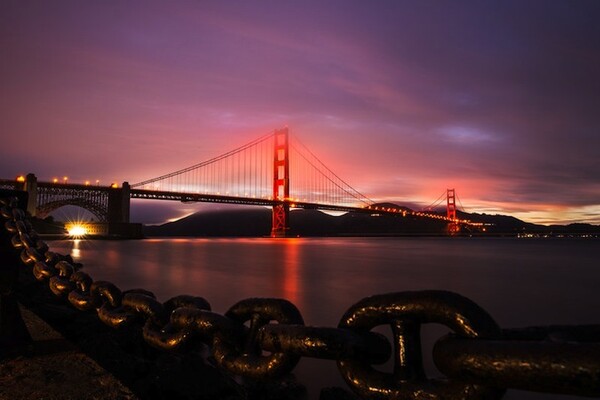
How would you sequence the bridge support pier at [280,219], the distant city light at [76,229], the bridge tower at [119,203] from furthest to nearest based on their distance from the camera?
the bridge support pier at [280,219] < the distant city light at [76,229] < the bridge tower at [119,203]

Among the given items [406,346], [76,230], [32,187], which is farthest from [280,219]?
[406,346]

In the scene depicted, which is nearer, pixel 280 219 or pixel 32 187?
pixel 32 187

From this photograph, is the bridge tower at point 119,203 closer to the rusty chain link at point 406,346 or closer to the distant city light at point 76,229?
the distant city light at point 76,229

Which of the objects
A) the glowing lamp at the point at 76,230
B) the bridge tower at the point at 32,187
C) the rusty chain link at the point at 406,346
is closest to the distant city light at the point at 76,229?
the glowing lamp at the point at 76,230

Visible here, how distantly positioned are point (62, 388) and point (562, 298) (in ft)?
31.0

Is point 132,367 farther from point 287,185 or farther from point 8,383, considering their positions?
point 287,185

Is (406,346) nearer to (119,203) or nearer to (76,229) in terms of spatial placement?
(119,203)

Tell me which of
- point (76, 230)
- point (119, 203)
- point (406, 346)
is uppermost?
point (119, 203)

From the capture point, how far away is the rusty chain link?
1.92 ft

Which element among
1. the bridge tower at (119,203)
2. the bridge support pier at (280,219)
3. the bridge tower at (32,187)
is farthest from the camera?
the bridge support pier at (280,219)

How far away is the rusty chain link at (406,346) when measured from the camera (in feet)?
1.92

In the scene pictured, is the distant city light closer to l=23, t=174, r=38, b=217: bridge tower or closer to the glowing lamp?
the glowing lamp

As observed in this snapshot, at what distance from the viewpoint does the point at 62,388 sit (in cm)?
146

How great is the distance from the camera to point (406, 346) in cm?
79
